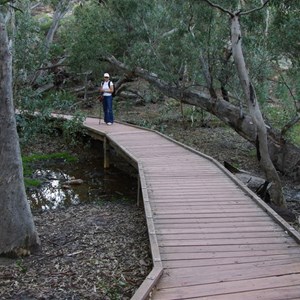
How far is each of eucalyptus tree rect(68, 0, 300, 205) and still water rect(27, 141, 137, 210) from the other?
159 inches

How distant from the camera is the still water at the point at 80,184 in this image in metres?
10.8

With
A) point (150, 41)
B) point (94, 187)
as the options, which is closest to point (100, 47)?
point (150, 41)

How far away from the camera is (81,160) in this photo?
1499 cm

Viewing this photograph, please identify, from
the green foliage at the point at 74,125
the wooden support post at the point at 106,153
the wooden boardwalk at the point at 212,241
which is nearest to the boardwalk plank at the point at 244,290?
the wooden boardwalk at the point at 212,241

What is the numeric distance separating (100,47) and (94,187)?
28.2 ft

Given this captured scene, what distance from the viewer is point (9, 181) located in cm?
609

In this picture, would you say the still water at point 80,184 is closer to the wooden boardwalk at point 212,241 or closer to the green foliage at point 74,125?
the green foliage at point 74,125

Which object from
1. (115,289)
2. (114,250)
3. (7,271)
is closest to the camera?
(115,289)

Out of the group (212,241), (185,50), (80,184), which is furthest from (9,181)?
(185,50)

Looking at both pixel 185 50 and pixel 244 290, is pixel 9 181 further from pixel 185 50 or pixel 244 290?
pixel 185 50

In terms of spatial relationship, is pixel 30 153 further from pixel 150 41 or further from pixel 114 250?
pixel 114 250

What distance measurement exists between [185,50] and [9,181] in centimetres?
1063

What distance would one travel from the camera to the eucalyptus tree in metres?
13.2

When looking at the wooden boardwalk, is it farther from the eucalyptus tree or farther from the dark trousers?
the dark trousers
